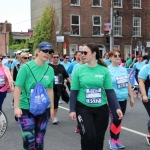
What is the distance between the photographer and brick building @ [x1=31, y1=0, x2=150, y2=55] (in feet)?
124

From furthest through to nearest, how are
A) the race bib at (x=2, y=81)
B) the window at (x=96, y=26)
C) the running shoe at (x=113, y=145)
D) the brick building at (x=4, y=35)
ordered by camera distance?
the brick building at (x=4, y=35) → the window at (x=96, y=26) → the race bib at (x=2, y=81) → the running shoe at (x=113, y=145)

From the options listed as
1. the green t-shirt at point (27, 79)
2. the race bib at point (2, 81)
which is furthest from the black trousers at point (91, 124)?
the race bib at point (2, 81)

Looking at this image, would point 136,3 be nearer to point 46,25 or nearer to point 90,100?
point 46,25

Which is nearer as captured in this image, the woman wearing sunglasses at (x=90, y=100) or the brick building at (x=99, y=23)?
the woman wearing sunglasses at (x=90, y=100)

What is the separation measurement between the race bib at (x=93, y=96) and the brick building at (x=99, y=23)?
102ft

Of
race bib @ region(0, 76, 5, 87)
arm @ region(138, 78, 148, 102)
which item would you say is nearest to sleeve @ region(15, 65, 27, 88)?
arm @ region(138, 78, 148, 102)

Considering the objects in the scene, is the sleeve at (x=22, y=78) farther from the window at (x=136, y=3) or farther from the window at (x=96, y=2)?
the window at (x=136, y=3)

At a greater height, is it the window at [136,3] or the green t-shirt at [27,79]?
the window at [136,3]

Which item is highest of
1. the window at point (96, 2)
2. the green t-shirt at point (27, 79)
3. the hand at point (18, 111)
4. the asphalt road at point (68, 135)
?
the window at point (96, 2)

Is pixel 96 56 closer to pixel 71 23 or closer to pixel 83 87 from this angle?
pixel 83 87

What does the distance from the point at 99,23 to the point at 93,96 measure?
3425 centimetres

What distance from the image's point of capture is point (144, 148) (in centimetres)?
714

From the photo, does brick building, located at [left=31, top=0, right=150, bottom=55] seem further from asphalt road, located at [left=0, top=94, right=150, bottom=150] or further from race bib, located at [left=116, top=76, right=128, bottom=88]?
race bib, located at [left=116, top=76, right=128, bottom=88]

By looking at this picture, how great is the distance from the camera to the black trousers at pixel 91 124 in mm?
5168
